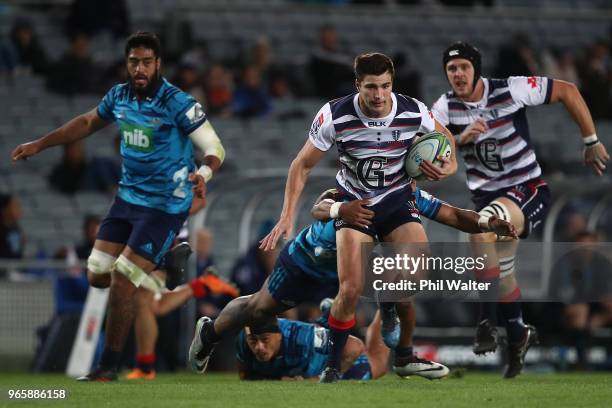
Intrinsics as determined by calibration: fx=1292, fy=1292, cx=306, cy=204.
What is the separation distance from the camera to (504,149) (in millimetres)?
10289

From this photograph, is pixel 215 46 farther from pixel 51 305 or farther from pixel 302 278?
pixel 302 278

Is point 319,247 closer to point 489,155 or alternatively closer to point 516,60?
point 489,155

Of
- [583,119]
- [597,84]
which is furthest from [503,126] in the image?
[597,84]

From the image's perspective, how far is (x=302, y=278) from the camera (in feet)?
29.8

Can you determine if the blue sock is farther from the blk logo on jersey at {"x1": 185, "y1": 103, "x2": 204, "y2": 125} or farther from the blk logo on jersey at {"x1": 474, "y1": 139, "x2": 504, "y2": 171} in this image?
the blk logo on jersey at {"x1": 474, "y1": 139, "x2": 504, "y2": 171}

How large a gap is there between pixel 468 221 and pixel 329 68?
33.8ft

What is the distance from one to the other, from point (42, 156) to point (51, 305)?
4.08 meters

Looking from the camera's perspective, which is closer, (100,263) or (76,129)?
(100,263)

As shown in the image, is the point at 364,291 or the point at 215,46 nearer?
the point at 364,291

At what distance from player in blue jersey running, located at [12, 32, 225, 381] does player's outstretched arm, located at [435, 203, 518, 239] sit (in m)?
1.77

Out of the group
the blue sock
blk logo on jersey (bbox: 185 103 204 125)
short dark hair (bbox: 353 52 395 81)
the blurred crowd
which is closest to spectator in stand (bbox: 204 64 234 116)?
the blurred crowd

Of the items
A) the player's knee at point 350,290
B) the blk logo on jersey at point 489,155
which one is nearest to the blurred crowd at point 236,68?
the blk logo on jersey at point 489,155

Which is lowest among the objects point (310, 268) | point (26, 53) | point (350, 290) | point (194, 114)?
point (350, 290)

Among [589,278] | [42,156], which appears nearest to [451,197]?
[589,278]
